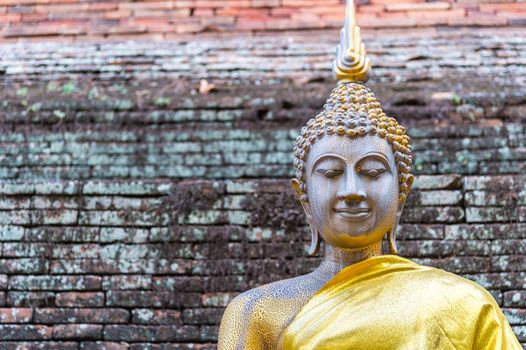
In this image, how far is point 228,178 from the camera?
802 centimetres

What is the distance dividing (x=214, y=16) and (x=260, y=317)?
6.02 metres

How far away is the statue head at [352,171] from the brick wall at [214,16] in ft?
17.3

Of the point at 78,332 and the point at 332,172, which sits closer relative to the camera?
the point at 332,172

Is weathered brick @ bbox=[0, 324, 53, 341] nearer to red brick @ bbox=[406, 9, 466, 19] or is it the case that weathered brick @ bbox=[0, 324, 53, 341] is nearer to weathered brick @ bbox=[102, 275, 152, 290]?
weathered brick @ bbox=[102, 275, 152, 290]

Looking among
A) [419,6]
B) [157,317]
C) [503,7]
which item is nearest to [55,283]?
[157,317]

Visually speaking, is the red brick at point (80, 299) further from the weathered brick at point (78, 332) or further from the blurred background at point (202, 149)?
the weathered brick at point (78, 332)

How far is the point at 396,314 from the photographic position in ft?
13.3

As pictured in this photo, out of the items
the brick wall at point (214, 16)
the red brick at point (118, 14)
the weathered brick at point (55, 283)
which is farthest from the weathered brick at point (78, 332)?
the red brick at point (118, 14)

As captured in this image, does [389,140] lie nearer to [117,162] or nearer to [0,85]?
[117,162]

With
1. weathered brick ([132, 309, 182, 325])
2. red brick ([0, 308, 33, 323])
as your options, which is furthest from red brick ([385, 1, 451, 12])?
red brick ([0, 308, 33, 323])

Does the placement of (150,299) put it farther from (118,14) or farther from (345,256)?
(118,14)

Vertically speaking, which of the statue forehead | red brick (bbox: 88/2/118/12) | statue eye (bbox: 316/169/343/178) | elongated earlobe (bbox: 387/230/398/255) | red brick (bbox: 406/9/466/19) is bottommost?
elongated earlobe (bbox: 387/230/398/255)

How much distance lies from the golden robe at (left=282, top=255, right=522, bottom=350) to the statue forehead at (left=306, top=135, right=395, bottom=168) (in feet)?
1.48

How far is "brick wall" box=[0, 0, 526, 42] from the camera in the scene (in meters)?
9.70
